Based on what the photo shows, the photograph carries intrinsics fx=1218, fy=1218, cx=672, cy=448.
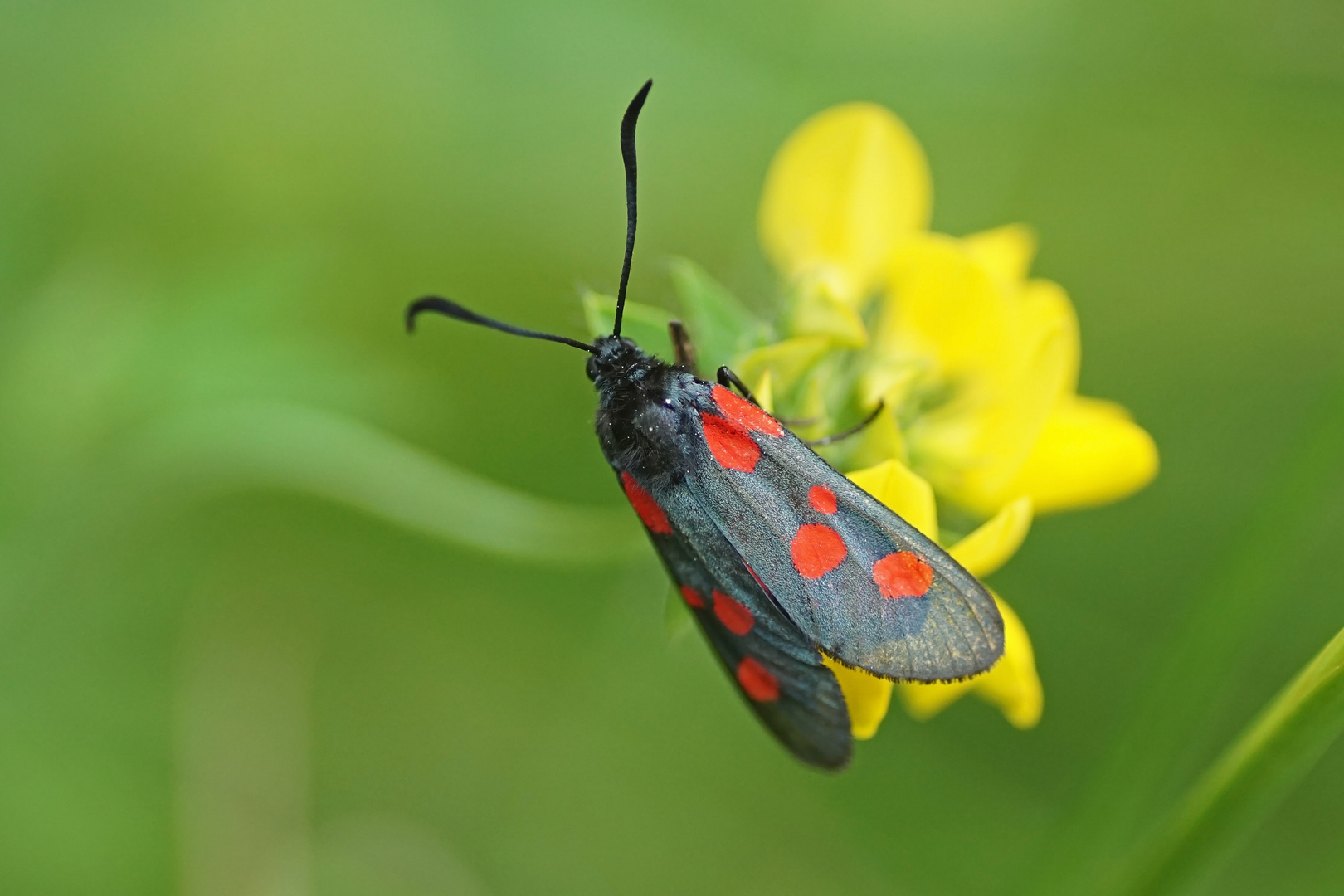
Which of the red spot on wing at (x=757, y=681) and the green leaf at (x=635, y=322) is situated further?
the green leaf at (x=635, y=322)

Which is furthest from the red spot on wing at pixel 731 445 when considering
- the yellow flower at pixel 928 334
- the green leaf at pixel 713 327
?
the green leaf at pixel 713 327

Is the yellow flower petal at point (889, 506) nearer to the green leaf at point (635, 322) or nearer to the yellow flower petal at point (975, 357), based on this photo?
the yellow flower petal at point (975, 357)

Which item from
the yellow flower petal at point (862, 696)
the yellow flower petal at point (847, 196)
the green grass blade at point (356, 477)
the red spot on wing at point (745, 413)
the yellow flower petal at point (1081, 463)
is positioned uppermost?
the yellow flower petal at point (847, 196)

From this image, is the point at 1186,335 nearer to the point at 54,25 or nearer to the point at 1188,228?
the point at 1188,228

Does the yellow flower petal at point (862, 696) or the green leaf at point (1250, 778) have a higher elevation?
the green leaf at point (1250, 778)

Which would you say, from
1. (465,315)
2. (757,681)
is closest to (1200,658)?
(757,681)

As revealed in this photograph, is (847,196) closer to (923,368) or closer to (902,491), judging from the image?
(923,368)

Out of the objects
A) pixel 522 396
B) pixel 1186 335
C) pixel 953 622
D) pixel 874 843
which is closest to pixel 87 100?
pixel 522 396
